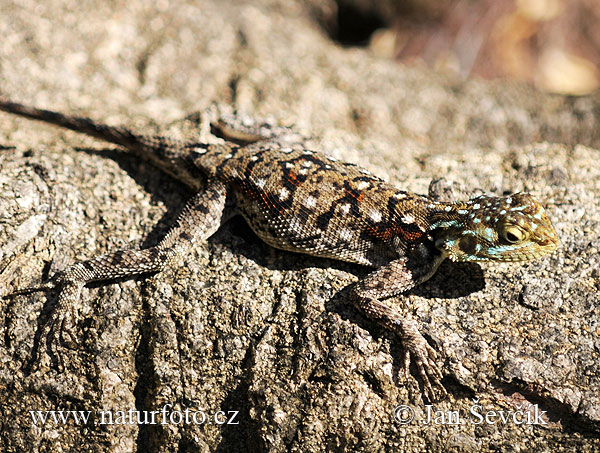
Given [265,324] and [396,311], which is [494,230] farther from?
[265,324]

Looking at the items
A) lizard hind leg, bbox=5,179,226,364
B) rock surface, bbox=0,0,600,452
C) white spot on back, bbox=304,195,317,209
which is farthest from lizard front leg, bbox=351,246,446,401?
lizard hind leg, bbox=5,179,226,364

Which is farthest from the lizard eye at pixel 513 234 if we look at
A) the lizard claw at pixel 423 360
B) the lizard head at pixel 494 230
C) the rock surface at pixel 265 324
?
the lizard claw at pixel 423 360

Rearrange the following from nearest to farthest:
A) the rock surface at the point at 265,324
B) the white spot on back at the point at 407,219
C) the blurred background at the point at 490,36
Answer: the rock surface at the point at 265,324 < the white spot on back at the point at 407,219 < the blurred background at the point at 490,36

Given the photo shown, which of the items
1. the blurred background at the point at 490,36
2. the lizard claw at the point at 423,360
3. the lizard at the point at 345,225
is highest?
the blurred background at the point at 490,36

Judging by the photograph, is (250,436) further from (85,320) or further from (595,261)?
(595,261)

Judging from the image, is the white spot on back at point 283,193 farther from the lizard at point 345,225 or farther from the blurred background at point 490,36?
the blurred background at point 490,36

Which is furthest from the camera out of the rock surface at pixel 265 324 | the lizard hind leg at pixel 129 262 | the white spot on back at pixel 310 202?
the white spot on back at pixel 310 202

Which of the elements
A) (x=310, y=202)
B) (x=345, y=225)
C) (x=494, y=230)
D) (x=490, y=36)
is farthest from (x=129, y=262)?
(x=490, y=36)

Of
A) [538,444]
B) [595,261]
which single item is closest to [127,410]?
[538,444]
